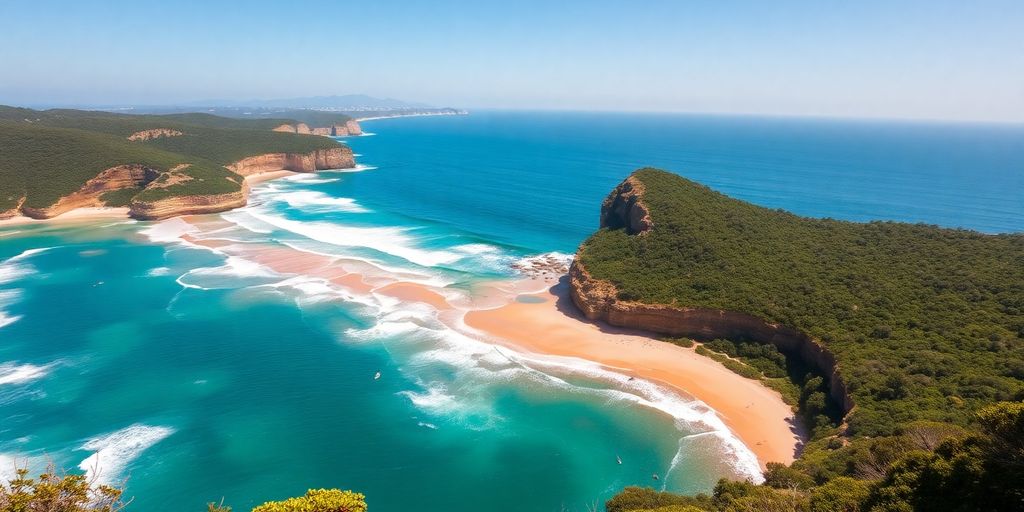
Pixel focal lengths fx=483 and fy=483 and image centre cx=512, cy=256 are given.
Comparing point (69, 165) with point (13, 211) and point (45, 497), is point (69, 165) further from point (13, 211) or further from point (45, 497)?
point (45, 497)

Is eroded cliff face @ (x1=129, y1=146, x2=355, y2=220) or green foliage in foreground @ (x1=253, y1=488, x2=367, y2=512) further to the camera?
eroded cliff face @ (x1=129, y1=146, x2=355, y2=220)

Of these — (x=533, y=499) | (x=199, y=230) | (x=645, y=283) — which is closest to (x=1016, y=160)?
(x=645, y=283)

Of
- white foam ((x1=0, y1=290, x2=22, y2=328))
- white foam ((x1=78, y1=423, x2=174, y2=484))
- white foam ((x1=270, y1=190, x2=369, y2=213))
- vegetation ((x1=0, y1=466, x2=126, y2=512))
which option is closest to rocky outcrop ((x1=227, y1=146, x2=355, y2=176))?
white foam ((x1=270, y1=190, x2=369, y2=213))

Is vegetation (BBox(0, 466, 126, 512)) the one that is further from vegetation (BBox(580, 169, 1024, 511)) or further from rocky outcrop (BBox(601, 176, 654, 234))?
rocky outcrop (BBox(601, 176, 654, 234))

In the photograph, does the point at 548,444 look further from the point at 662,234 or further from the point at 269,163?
the point at 269,163

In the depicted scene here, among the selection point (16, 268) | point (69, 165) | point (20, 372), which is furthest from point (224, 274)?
point (69, 165)

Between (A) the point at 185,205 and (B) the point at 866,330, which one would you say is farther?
(A) the point at 185,205
